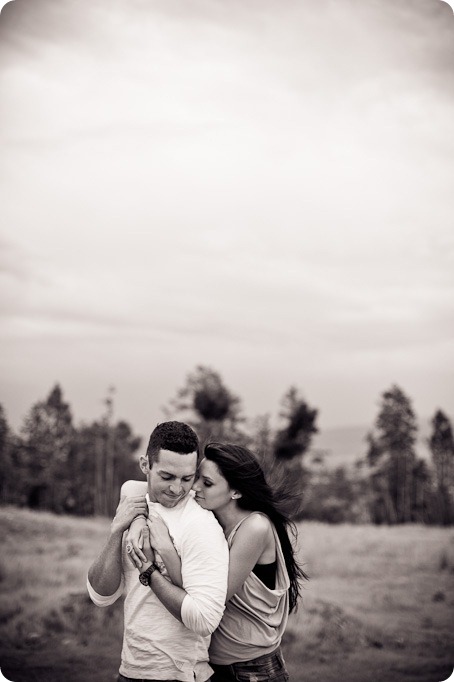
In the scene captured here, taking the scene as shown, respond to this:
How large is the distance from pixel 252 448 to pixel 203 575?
8635mm

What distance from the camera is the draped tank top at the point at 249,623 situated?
250 centimetres

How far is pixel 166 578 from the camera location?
2141 mm

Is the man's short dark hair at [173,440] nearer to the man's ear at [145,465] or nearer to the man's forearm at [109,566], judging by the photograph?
the man's ear at [145,465]

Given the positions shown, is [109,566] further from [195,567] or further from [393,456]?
[393,456]

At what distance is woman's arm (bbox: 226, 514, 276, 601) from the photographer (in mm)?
2359

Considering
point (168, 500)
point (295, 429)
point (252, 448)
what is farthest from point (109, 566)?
point (295, 429)

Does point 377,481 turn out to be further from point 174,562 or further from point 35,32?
point 174,562

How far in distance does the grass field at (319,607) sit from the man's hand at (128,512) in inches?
247

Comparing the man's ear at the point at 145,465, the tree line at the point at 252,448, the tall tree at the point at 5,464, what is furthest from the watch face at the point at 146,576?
the tall tree at the point at 5,464

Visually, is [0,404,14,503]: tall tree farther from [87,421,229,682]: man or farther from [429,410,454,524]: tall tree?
[87,421,229,682]: man

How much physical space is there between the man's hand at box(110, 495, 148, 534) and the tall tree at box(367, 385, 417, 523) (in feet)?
30.0

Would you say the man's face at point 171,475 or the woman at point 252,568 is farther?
the woman at point 252,568

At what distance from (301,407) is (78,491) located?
359 centimetres

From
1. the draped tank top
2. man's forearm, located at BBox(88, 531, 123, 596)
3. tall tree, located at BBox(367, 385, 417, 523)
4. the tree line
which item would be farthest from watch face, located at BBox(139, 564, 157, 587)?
tall tree, located at BBox(367, 385, 417, 523)
